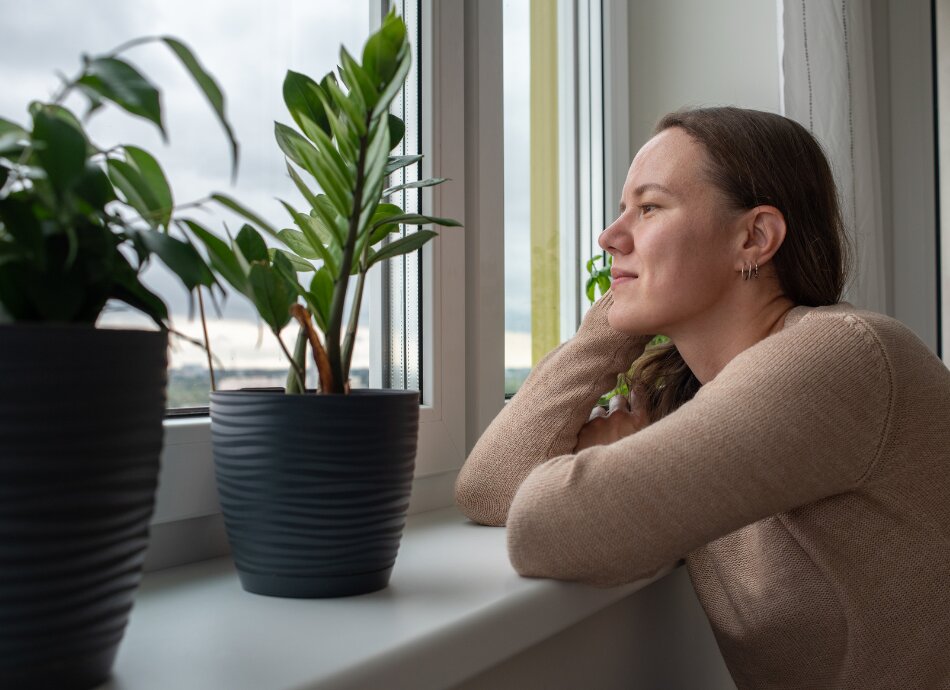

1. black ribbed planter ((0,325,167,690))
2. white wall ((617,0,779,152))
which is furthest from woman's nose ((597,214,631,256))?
white wall ((617,0,779,152))

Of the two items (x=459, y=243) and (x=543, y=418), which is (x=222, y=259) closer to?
(x=543, y=418)

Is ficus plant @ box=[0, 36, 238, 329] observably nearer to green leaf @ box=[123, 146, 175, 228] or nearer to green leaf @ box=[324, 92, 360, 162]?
green leaf @ box=[123, 146, 175, 228]

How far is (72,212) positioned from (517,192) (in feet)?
3.99

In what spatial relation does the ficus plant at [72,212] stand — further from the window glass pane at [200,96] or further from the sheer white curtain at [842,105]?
the sheer white curtain at [842,105]

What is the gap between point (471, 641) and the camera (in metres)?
0.65

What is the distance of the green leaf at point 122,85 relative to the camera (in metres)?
0.41

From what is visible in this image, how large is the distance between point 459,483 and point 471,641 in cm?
48

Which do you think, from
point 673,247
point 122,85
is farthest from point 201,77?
point 673,247

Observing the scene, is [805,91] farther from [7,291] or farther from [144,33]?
[7,291]

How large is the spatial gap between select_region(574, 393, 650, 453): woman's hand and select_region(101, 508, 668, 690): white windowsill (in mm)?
305

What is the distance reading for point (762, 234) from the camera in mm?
1087

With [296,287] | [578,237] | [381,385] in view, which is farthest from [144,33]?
[578,237]

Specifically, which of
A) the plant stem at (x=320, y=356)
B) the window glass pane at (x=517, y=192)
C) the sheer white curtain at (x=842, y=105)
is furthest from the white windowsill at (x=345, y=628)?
the sheer white curtain at (x=842, y=105)

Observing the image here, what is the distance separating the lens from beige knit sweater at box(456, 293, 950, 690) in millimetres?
778
